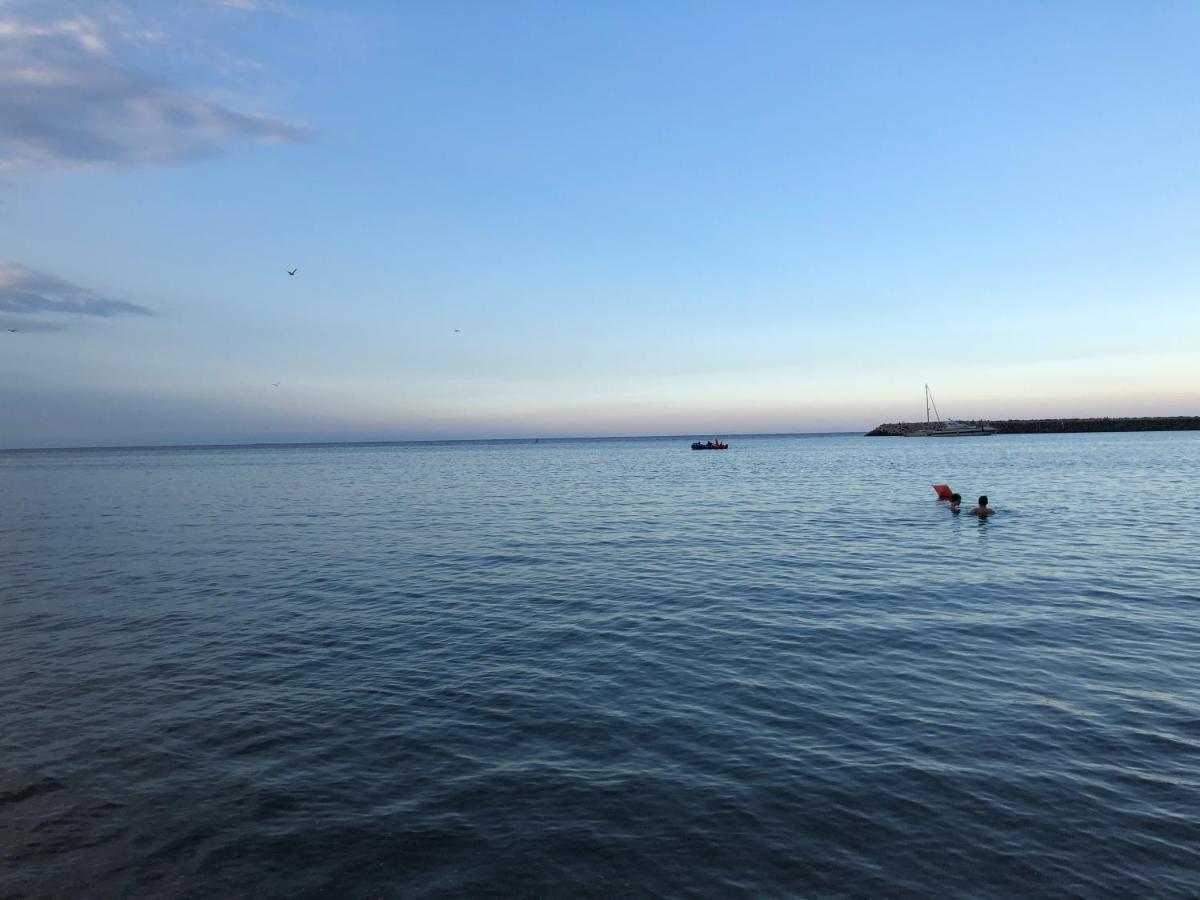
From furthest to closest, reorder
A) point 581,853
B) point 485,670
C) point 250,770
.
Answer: point 485,670
point 250,770
point 581,853

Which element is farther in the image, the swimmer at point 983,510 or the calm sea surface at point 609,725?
the swimmer at point 983,510

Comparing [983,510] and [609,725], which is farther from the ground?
[983,510]

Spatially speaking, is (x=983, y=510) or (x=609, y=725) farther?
(x=983, y=510)

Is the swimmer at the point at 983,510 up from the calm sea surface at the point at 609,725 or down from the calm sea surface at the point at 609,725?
up

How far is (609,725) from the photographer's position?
1221cm

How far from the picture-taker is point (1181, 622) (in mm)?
18125

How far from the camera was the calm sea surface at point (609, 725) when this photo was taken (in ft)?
27.4

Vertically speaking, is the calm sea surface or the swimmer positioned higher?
the swimmer

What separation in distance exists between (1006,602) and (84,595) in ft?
98.5

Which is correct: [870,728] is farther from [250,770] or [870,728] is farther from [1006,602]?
[1006,602]

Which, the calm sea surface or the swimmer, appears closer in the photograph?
the calm sea surface

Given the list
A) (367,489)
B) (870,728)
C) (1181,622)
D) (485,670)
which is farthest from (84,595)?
(367,489)

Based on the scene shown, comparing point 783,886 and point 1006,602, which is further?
point 1006,602

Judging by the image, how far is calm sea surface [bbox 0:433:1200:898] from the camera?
8344 millimetres
